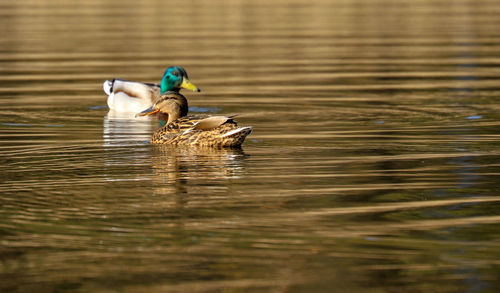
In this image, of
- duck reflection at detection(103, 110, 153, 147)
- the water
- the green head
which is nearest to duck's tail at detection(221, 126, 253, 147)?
the water

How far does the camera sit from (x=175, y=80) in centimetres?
1731

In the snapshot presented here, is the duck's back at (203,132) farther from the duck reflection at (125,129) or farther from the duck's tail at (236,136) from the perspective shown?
the duck reflection at (125,129)

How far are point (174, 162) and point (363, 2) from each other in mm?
44600

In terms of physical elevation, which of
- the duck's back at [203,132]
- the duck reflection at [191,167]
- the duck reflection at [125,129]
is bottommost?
the duck reflection at [125,129]

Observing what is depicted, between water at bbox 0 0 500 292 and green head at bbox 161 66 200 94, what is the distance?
1.62ft

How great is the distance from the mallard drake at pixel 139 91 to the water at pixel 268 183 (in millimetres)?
366

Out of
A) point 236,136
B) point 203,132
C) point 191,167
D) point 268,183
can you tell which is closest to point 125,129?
point 203,132

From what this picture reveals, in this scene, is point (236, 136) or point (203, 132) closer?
point (236, 136)

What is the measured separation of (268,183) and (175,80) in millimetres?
7958

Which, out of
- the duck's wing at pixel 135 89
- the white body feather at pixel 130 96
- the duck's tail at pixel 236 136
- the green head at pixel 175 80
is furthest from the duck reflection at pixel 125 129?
the duck's tail at pixel 236 136

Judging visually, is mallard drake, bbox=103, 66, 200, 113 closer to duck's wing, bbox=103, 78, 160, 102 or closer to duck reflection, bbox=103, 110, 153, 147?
duck's wing, bbox=103, 78, 160, 102

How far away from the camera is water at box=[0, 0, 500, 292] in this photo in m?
6.80

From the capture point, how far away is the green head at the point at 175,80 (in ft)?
56.5

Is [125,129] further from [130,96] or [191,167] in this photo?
[191,167]
